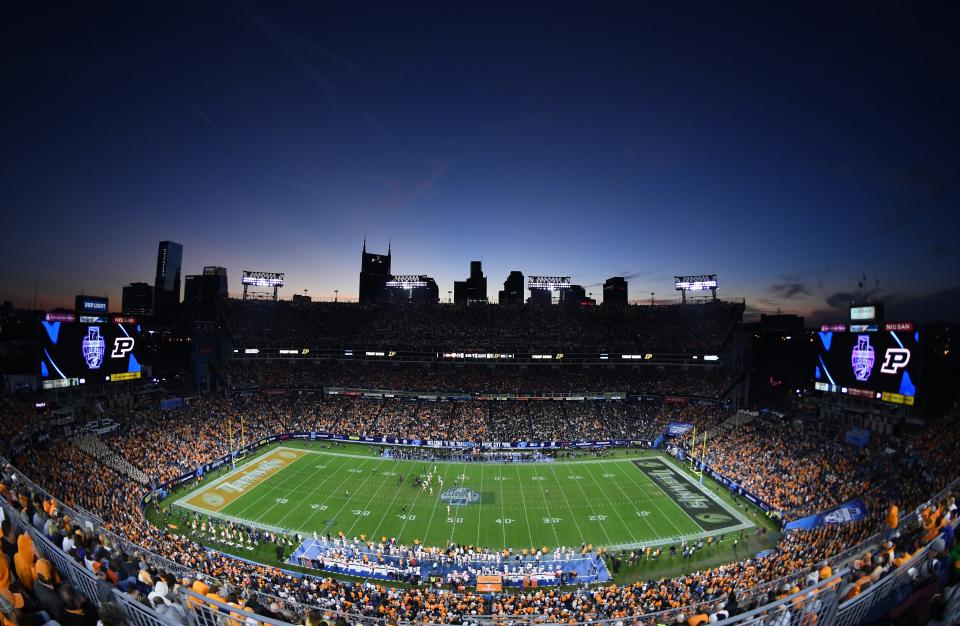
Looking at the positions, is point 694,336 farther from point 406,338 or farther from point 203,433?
point 203,433

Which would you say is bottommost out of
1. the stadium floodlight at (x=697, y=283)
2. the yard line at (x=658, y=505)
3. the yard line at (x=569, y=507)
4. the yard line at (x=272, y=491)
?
the yard line at (x=272, y=491)

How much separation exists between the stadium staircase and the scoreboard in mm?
5632

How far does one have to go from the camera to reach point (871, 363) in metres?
34.7

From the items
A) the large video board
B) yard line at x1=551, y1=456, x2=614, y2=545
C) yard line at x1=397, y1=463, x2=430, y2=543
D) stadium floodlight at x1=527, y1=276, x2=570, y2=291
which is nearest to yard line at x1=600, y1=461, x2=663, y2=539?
yard line at x1=551, y1=456, x2=614, y2=545

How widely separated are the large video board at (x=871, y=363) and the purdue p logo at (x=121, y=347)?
6307 cm

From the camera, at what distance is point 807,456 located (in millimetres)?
35312

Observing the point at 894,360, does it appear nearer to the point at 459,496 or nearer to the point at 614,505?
the point at 614,505

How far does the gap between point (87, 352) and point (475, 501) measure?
35923 millimetres

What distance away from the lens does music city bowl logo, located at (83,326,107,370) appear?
39.1 m

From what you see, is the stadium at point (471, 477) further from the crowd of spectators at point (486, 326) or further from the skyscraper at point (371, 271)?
the skyscraper at point (371, 271)

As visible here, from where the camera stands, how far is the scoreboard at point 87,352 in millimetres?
36781

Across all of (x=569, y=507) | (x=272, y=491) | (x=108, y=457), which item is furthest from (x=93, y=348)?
(x=569, y=507)

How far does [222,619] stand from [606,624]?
774cm

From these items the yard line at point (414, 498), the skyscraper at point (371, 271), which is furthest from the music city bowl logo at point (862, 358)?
the skyscraper at point (371, 271)
